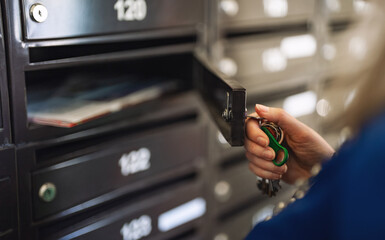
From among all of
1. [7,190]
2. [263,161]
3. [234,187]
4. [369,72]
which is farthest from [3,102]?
[234,187]

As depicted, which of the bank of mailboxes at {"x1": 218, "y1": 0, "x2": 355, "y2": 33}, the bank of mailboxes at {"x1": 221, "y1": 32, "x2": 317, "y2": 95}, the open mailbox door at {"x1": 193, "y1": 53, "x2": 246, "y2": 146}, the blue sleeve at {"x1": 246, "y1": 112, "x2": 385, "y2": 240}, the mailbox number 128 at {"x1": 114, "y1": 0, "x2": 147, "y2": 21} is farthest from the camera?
the bank of mailboxes at {"x1": 221, "y1": 32, "x2": 317, "y2": 95}

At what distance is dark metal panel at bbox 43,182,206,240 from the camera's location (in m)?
1.16

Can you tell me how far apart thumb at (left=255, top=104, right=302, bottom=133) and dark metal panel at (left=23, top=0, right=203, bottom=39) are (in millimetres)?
404

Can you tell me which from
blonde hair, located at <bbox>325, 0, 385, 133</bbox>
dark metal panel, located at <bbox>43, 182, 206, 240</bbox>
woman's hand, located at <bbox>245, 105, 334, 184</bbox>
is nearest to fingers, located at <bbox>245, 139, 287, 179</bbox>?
woman's hand, located at <bbox>245, 105, 334, 184</bbox>

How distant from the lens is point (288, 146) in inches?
42.5

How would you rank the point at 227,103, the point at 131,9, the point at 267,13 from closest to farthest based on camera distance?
1. the point at 227,103
2. the point at 131,9
3. the point at 267,13

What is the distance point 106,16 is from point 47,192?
432mm

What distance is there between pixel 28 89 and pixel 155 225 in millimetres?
539

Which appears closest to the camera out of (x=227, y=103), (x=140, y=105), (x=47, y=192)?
(x=227, y=103)

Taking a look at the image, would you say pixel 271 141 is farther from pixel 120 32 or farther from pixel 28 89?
pixel 28 89

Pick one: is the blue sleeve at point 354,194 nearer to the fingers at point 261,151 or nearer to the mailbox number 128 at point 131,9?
the fingers at point 261,151

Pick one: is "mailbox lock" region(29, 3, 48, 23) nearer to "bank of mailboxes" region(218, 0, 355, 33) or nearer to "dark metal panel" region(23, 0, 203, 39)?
"dark metal panel" region(23, 0, 203, 39)

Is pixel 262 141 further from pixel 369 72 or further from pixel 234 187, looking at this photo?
pixel 234 187

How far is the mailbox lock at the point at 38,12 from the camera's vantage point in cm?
94
